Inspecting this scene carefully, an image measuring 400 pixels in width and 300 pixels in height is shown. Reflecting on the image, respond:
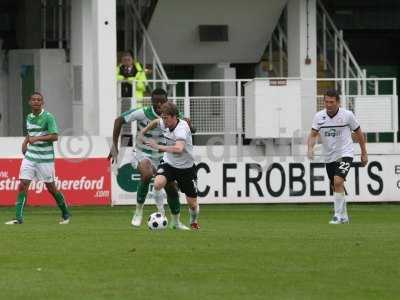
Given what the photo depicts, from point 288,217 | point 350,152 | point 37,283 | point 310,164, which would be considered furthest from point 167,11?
point 37,283

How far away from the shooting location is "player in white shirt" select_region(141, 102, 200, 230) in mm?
17859

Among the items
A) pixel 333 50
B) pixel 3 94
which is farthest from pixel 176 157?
pixel 333 50

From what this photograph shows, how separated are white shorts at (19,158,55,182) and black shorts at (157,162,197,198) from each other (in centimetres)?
297

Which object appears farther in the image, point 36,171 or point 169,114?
point 36,171

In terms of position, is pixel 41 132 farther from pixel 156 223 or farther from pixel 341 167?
pixel 341 167

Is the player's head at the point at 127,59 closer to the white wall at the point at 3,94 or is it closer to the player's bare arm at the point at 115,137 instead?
the white wall at the point at 3,94

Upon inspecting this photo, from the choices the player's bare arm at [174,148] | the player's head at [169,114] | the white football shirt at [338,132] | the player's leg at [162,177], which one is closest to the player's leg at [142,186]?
the player's leg at [162,177]

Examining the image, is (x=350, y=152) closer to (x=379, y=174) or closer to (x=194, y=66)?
(x=379, y=174)

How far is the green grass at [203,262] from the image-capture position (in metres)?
11.4

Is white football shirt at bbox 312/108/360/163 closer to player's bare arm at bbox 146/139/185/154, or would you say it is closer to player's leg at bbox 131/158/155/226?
player's leg at bbox 131/158/155/226

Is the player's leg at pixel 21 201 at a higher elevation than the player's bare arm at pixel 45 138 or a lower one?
lower

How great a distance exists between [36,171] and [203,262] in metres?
7.78

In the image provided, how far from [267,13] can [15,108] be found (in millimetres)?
6839

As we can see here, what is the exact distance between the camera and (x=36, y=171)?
20.8 m
